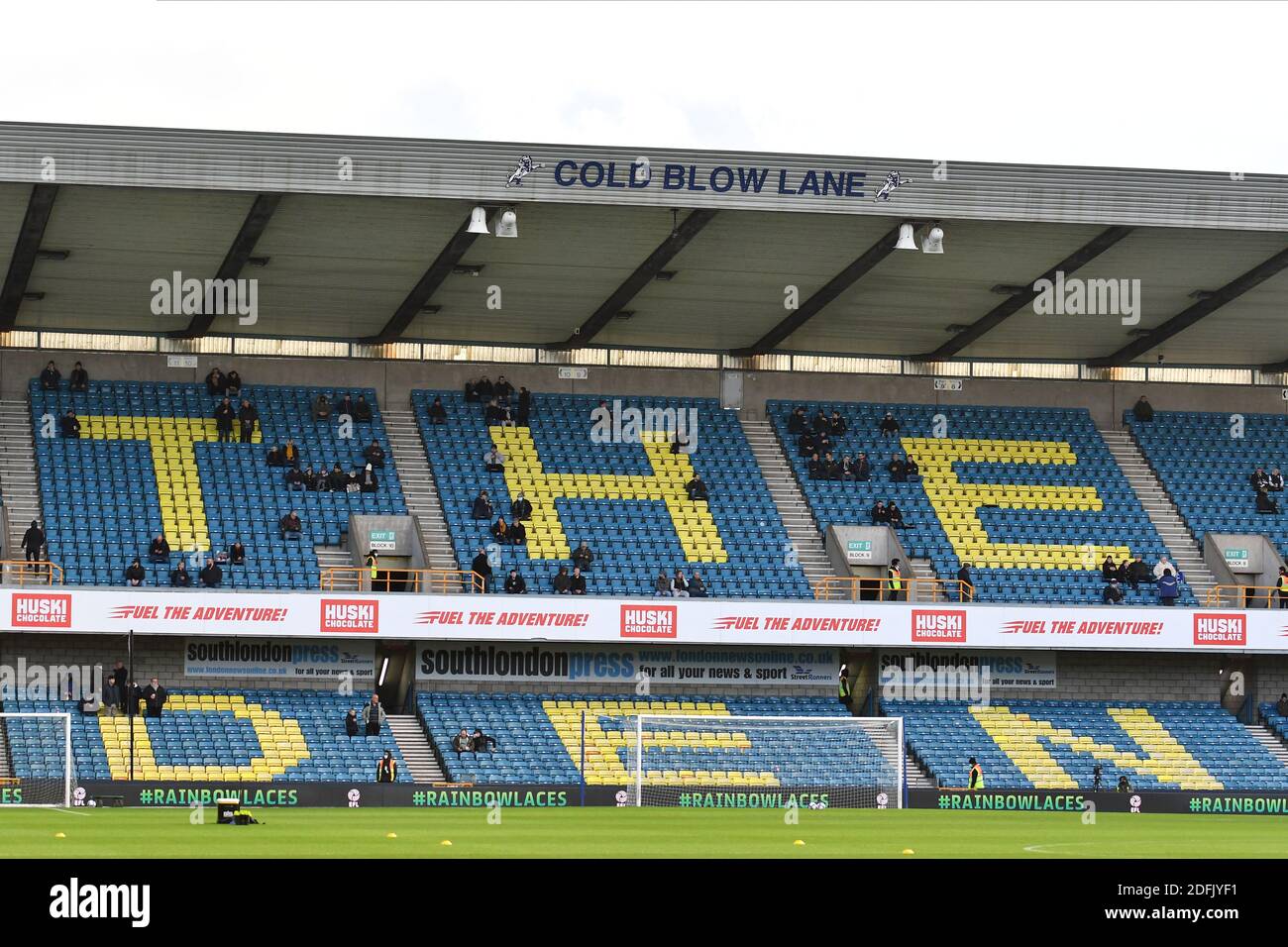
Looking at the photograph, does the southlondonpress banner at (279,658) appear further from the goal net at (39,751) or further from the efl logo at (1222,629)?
the efl logo at (1222,629)

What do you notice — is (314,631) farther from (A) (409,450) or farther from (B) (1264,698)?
(B) (1264,698)

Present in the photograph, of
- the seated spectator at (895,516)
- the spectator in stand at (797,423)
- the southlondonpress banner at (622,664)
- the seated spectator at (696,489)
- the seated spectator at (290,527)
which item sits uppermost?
the spectator in stand at (797,423)

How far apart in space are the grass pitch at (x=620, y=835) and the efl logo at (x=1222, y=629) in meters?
7.65

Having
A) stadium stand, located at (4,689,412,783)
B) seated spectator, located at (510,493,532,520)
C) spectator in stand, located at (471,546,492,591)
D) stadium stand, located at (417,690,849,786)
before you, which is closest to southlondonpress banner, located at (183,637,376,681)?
stadium stand, located at (4,689,412,783)

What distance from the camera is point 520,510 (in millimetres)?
42188

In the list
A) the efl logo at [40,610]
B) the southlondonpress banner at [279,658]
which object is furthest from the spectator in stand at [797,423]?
the efl logo at [40,610]

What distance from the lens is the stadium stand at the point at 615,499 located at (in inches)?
1635

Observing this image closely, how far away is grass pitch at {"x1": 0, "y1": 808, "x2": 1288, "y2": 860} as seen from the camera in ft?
72.6

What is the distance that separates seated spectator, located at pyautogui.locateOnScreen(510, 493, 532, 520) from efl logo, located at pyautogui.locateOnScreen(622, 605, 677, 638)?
399 cm

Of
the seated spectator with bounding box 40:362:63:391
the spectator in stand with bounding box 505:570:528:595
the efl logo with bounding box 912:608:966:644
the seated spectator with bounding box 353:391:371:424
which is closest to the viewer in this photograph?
the spectator in stand with bounding box 505:570:528:595

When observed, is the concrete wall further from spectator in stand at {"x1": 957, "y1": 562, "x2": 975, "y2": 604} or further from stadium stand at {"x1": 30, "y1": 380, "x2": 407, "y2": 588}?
spectator in stand at {"x1": 957, "y1": 562, "x2": 975, "y2": 604}

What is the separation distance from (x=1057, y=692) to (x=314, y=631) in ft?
57.0
